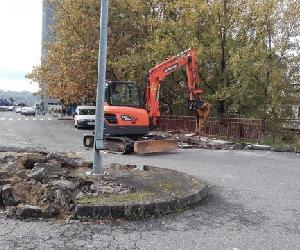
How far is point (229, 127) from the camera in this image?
22359mm

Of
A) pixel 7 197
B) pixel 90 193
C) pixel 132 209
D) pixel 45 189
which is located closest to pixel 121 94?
pixel 90 193

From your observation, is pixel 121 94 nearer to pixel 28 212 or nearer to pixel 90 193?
pixel 90 193

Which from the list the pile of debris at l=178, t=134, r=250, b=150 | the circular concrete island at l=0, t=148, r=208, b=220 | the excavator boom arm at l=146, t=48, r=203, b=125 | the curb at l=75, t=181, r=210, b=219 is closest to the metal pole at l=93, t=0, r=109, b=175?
the circular concrete island at l=0, t=148, r=208, b=220

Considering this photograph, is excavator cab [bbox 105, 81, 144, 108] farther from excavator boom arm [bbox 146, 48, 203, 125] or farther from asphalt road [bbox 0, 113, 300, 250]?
asphalt road [bbox 0, 113, 300, 250]

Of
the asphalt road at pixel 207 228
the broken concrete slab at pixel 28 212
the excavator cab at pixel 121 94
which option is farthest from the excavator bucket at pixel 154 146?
the broken concrete slab at pixel 28 212

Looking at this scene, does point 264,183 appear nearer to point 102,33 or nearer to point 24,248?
point 102,33

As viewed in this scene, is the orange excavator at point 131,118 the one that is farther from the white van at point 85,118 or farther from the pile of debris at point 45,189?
the white van at point 85,118

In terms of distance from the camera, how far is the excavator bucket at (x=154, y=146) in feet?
52.3

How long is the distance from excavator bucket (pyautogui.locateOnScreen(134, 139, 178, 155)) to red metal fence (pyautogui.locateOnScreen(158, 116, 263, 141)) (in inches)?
194

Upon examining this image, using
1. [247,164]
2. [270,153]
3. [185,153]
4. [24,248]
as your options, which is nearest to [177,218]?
[24,248]

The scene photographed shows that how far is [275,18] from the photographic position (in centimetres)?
2448

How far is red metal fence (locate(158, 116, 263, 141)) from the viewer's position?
2091 cm

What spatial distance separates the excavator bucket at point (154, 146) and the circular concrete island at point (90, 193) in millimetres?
5887

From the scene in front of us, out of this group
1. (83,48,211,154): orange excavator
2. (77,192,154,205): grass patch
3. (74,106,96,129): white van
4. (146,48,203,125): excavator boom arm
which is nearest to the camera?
(77,192,154,205): grass patch
